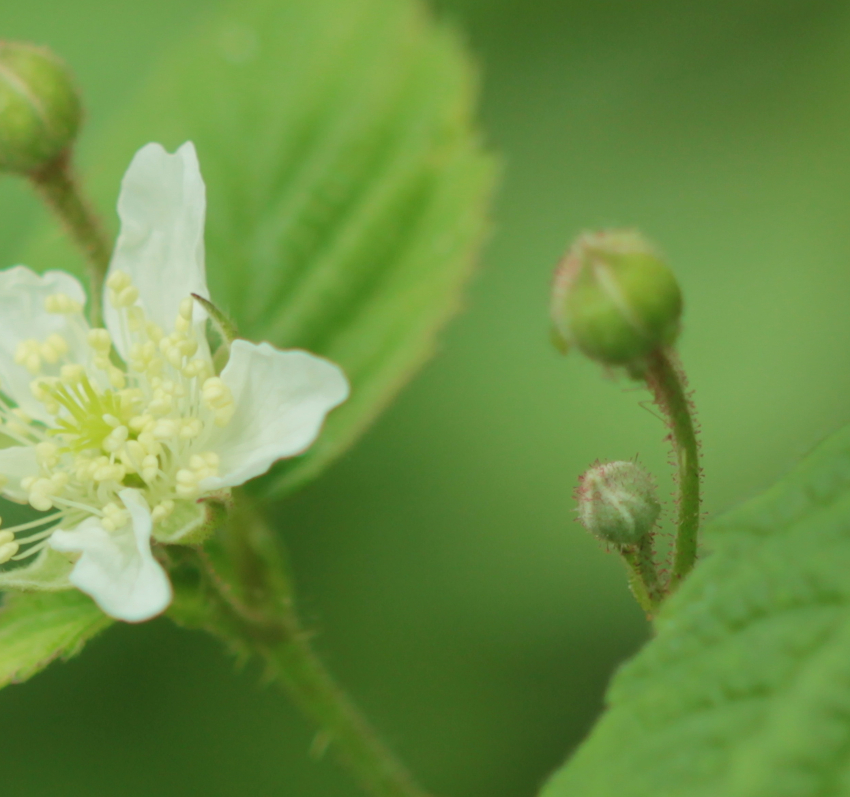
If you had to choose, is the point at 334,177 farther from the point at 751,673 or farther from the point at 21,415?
the point at 751,673

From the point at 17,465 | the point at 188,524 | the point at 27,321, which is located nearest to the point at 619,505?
the point at 188,524

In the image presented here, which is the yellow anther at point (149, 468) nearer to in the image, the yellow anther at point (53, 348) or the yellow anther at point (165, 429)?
the yellow anther at point (165, 429)

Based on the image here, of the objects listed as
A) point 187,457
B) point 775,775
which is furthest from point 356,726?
point 775,775

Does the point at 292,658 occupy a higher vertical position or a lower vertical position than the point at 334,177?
lower

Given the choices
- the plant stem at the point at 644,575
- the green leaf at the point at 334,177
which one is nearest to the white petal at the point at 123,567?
the green leaf at the point at 334,177

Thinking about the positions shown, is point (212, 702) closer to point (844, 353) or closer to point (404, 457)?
point (404, 457)
